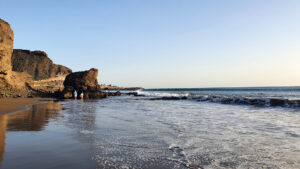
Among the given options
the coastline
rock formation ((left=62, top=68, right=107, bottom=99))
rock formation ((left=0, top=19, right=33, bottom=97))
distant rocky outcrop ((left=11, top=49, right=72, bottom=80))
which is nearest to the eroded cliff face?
rock formation ((left=0, top=19, right=33, bottom=97))

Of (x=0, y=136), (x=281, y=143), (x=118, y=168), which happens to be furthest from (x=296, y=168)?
(x=0, y=136)

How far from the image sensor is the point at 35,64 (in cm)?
8888

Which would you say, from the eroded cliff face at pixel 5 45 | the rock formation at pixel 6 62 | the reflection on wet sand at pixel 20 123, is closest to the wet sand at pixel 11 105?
the reflection on wet sand at pixel 20 123

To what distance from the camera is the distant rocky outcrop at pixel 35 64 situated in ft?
284

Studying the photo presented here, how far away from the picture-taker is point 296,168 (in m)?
3.54

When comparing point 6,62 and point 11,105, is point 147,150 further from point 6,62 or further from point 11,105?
point 6,62

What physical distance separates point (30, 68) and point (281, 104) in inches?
3818

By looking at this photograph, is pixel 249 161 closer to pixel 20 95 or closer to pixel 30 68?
pixel 20 95

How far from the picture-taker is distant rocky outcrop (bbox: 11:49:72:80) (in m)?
86.5

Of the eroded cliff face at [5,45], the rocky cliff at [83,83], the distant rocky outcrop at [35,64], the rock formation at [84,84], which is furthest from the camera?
the distant rocky outcrop at [35,64]

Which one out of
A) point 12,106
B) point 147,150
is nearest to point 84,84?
point 12,106

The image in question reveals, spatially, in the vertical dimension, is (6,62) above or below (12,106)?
above

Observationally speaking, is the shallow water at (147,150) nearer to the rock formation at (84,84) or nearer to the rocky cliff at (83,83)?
the rock formation at (84,84)

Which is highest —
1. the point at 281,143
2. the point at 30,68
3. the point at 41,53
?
the point at 41,53
